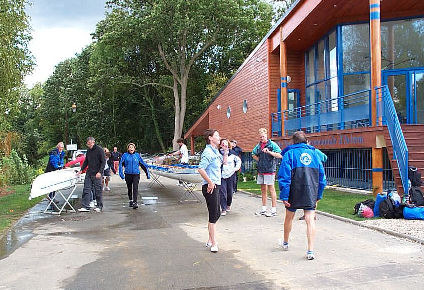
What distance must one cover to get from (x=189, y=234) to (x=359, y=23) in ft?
41.7

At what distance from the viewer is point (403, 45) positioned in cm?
1744

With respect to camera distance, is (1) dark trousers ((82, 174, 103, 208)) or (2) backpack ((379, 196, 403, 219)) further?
(1) dark trousers ((82, 174, 103, 208))

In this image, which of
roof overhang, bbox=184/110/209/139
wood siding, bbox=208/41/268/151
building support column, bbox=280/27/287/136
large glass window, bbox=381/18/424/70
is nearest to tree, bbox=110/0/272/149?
roof overhang, bbox=184/110/209/139

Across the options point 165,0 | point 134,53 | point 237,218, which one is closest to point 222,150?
point 237,218

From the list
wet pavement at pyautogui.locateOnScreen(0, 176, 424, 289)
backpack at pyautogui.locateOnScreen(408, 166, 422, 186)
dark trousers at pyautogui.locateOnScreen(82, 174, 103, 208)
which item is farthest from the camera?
dark trousers at pyautogui.locateOnScreen(82, 174, 103, 208)

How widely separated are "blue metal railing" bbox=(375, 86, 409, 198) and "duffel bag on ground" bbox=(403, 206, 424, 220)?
649 mm

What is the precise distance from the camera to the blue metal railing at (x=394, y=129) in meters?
10.9

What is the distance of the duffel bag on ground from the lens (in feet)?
30.4

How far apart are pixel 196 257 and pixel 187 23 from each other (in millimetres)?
32395

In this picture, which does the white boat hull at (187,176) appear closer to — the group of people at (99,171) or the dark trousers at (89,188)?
the group of people at (99,171)

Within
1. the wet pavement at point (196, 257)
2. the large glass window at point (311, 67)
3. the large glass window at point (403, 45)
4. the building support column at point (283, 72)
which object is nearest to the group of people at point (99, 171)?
the wet pavement at point (196, 257)

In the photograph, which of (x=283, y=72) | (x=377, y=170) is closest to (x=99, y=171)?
(x=377, y=170)

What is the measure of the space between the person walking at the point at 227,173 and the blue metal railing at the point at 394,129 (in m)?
3.73

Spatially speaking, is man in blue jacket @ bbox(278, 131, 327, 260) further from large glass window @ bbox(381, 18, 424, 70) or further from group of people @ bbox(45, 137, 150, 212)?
large glass window @ bbox(381, 18, 424, 70)
